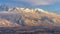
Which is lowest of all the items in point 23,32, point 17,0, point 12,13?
point 23,32

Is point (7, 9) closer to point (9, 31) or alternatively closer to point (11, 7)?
point (11, 7)

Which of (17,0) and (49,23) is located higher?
(17,0)

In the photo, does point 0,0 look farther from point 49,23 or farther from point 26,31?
point 49,23

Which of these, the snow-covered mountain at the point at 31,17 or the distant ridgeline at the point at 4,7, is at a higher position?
the distant ridgeline at the point at 4,7

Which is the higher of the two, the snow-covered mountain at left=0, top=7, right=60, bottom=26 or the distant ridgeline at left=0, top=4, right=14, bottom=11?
the distant ridgeline at left=0, top=4, right=14, bottom=11

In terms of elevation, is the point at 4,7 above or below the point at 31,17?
above

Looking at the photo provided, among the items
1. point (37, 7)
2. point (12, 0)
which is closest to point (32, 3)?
point (37, 7)

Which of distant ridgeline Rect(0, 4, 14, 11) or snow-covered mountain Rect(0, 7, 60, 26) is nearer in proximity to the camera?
snow-covered mountain Rect(0, 7, 60, 26)
